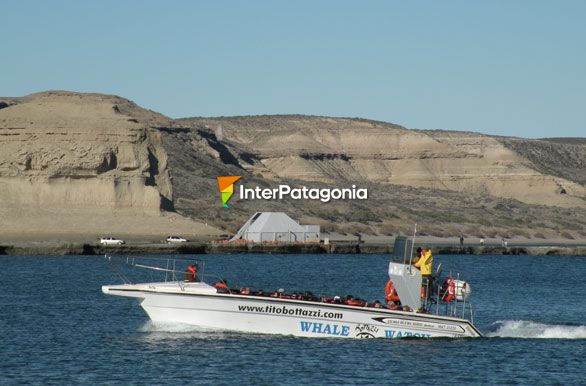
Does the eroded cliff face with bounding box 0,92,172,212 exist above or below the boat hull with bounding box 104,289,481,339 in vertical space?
above

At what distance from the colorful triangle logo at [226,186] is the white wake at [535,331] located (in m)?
96.3

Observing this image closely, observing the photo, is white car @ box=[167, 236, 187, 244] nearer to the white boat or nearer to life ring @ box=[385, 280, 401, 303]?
the white boat

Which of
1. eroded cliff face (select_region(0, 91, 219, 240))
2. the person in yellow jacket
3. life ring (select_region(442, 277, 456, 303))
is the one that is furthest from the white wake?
eroded cliff face (select_region(0, 91, 219, 240))

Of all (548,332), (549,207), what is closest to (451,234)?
(549,207)

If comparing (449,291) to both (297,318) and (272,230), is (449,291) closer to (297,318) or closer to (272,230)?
(297,318)

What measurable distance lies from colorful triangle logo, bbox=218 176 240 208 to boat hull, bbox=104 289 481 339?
10013cm

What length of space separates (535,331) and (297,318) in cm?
877

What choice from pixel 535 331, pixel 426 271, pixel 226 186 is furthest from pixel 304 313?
pixel 226 186

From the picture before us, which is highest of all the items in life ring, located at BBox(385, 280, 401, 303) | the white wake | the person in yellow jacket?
the person in yellow jacket

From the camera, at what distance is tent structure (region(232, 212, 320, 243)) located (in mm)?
104688

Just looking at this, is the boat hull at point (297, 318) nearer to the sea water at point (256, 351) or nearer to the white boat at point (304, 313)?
the white boat at point (304, 313)

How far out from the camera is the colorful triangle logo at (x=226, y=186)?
140 meters

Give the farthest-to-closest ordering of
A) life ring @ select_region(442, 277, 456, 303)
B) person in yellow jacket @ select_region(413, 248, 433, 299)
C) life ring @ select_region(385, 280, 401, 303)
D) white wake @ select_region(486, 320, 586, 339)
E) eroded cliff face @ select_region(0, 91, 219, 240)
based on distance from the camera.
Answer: eroded cliff face @ select_region(0, 91, 219, 240) < white wake @ select_region(486, 320, 586, 339) < life ring @ select_region(385, 280, 401, 303) < life ring @ select_region(442, 277, 456, 303) < person in yellow jacket @ select_region(413, 248, 433, 299)

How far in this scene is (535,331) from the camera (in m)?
38.8
